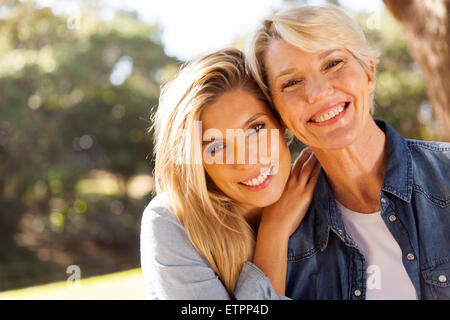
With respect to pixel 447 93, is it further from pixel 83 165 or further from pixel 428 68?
pixel 83 165

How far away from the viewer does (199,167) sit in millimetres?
2076

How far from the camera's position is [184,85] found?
2.11 metres

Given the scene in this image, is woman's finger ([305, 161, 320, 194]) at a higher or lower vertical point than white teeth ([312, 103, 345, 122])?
lower

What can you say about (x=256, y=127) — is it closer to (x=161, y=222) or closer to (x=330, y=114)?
(x=330, y=114)

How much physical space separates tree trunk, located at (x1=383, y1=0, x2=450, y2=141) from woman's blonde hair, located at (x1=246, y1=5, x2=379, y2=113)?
115cm

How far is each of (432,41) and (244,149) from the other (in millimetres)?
1812

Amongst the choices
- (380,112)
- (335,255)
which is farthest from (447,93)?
(380,112)

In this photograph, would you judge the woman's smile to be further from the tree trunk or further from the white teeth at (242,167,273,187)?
the tree trunk

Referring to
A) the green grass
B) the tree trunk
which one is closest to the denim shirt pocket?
the tree trunk

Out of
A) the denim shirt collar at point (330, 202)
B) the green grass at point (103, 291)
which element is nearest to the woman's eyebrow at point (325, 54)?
the denim shirt collar at point (330, 202)

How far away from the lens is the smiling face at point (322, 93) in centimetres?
197

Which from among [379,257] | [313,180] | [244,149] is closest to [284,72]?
[244,149]

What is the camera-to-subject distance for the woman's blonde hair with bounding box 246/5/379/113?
1947 mm

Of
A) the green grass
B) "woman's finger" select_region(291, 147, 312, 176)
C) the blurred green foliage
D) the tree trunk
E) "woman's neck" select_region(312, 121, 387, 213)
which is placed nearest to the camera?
"woman's neck" select_region(312, 121, 387, 213)
